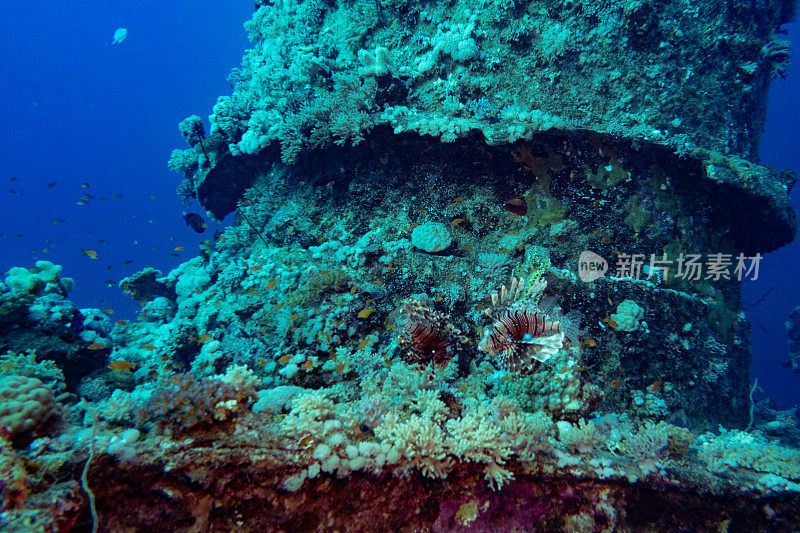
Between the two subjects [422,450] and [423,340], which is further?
[423,340]

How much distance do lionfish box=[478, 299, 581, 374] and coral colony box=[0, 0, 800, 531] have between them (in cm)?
2

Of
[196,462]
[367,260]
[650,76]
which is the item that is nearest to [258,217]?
[367,260]

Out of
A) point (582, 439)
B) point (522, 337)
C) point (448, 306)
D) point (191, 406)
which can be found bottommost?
point (191, 406)

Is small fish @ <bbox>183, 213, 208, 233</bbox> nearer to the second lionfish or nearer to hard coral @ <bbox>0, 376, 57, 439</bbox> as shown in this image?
hard coral @ <bbox>0, 376, 57, 439</bbox>

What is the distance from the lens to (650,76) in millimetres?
6258

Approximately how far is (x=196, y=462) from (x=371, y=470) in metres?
1.01

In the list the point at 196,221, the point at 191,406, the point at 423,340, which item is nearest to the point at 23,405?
the point at 191,406

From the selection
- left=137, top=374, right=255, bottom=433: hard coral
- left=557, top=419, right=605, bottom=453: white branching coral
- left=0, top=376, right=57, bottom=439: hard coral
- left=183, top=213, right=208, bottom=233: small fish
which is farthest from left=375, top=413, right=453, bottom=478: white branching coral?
left=183, top=213, right=208, bottom=233: small fish

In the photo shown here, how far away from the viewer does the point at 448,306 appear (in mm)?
4898

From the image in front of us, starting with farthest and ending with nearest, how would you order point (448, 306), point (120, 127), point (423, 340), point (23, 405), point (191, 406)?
point (120, 127), point (448, 306), point (423, 340), point (191, 406), point (23, 405)

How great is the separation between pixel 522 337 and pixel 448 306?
1.90 metres

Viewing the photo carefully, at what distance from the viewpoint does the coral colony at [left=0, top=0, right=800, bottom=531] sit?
2.16 m

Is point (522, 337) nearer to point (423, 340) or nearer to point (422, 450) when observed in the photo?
point (423, 340)

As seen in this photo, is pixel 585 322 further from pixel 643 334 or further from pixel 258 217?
pixel 258 217
